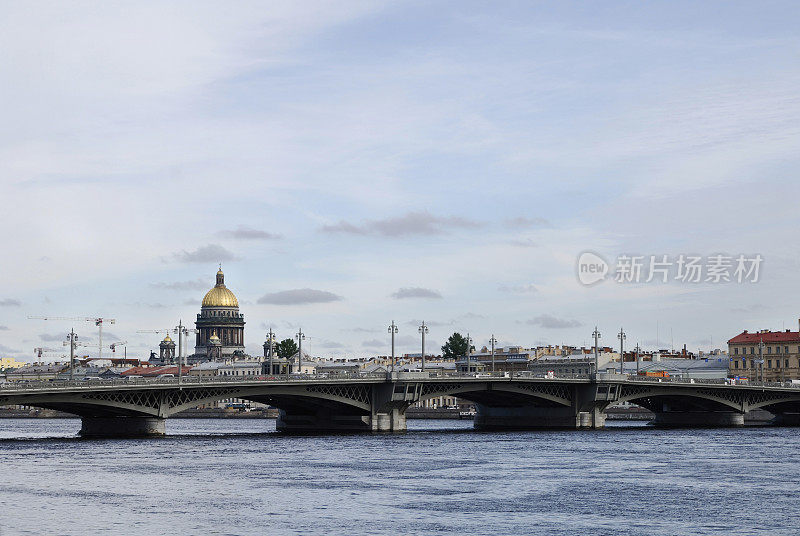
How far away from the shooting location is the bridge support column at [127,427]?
9625cm

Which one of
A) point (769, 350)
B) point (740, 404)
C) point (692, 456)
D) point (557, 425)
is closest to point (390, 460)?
point (692, 456)

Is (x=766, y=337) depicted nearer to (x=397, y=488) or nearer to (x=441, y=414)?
(x=441, y=414)

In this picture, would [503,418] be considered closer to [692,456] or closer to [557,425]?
[557,425]

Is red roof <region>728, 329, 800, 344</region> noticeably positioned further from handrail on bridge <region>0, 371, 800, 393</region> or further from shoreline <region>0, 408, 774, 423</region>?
handrail on bridge <region>0, 371, 800, 393</region>

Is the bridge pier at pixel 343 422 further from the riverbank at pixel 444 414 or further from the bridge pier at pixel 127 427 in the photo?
the riverbank at pixel 444 414

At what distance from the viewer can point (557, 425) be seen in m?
120

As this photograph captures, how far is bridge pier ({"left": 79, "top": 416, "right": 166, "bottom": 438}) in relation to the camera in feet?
316

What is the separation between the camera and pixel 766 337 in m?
185

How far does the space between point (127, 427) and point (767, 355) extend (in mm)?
113553

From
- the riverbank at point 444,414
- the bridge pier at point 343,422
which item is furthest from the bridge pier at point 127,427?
the riverbank at point 444,414

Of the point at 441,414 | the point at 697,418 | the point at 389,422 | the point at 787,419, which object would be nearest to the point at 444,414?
the point at 441,414

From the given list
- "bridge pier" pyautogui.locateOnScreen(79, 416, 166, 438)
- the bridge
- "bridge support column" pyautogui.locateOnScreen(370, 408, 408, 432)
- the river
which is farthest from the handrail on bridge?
the river

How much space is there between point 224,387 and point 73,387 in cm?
1404

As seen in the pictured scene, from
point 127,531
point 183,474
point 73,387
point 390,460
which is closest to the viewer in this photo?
Result: point 127,531
